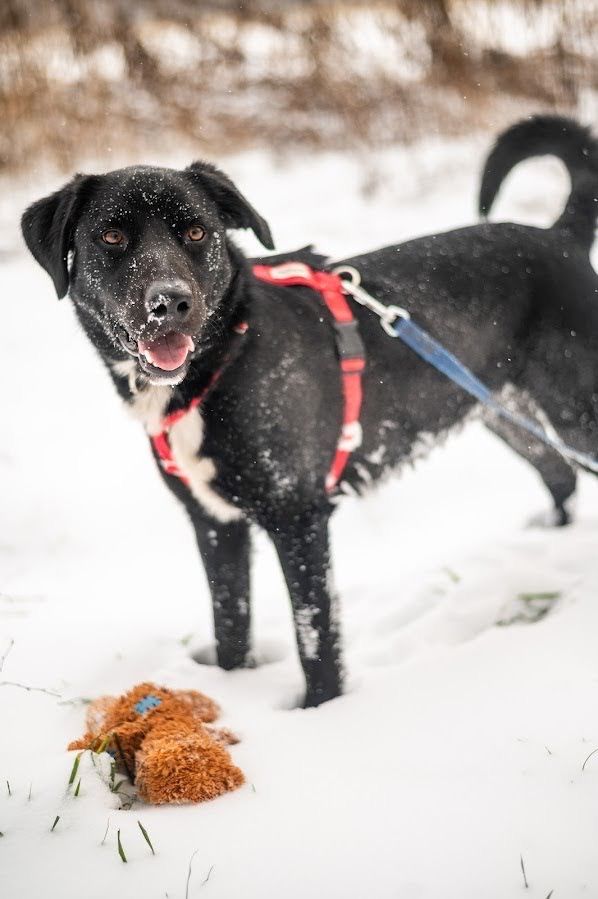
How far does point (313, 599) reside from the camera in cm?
227

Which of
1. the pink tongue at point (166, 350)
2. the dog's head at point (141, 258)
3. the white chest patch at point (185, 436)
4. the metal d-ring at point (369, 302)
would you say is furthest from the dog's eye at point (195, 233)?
the metal d-ring at point (369, 302)

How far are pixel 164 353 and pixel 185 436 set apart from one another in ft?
0.94

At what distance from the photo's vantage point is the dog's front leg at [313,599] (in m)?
2.24

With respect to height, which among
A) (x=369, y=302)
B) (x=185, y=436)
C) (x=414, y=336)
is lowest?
(x=185, y=436)

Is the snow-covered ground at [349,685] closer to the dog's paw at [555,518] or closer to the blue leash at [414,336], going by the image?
the dog's paw at [555,518]

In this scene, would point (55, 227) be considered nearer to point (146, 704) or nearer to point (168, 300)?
point (168, 300)

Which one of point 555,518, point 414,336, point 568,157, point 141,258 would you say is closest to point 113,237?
point 141,258

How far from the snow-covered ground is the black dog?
0.32 metres

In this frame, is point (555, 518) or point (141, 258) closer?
point (141, 258)

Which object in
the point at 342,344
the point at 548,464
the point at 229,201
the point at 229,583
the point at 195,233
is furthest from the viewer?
→ the point at 548,464

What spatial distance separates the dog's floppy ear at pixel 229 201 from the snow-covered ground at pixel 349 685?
1.02 m

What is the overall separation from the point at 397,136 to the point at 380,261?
205 inches

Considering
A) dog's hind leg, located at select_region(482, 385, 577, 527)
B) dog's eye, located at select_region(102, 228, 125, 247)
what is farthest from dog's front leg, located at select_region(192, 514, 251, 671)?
dog's hind leg, located at select_region(482, 385, 577, 527)

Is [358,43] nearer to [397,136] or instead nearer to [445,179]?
[397,136]
